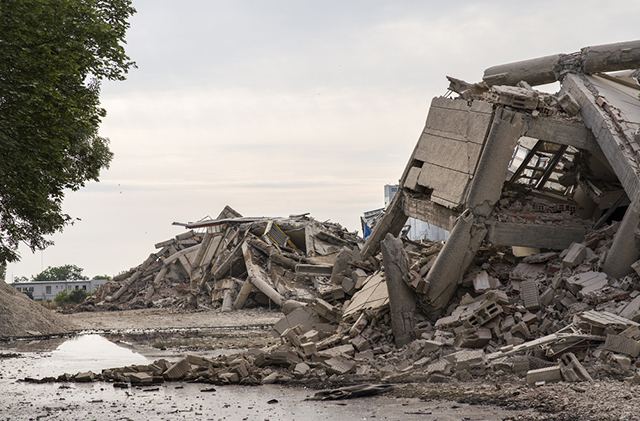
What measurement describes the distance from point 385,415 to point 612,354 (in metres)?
3.63

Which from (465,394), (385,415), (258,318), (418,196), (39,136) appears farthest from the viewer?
(258,318)

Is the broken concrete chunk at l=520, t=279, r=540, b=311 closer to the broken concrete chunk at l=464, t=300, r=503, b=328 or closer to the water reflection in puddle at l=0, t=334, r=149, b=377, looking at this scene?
the broken concrete chunk at l=464, t=300, r=503, b=328

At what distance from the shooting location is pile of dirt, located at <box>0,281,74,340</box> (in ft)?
66.0

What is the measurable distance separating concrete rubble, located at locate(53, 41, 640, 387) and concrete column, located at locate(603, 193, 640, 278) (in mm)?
21

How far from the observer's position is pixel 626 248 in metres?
11.1

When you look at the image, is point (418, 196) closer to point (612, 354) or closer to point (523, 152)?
point (523, 152)

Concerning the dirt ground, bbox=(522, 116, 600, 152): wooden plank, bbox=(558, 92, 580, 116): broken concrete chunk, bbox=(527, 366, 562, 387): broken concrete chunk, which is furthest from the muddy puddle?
bbox=(558, 92, 580, 116): broken concrete chunk

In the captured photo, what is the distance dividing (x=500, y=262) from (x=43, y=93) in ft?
31.8

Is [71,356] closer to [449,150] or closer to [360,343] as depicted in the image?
[360,343]

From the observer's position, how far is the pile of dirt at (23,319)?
66.0 ft

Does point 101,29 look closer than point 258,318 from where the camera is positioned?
Yes

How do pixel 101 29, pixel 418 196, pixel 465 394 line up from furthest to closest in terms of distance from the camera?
pixel 418 196, pixel 101 29, pixel 465 394

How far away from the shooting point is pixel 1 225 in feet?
44.9

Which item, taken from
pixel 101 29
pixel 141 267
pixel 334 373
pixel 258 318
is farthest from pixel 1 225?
pixel 141 267
